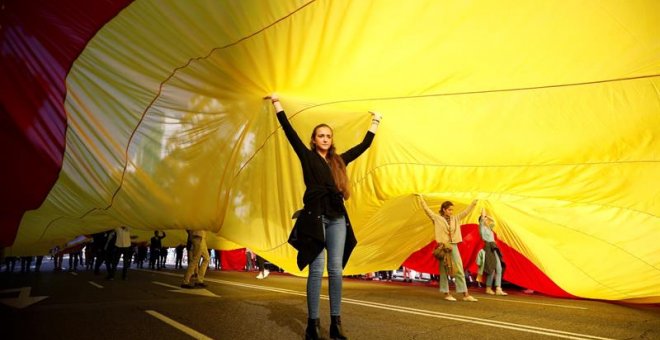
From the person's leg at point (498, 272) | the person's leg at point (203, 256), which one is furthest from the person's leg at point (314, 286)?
the person's leg at point (498, 272)

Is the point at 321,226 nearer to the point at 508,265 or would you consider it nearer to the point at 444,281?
the point at 444,281

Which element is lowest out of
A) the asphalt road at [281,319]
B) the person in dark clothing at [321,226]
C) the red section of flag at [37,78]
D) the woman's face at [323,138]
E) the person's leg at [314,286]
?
the asphalt road at [281,319]

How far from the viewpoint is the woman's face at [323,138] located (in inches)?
132

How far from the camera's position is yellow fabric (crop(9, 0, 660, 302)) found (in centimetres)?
329

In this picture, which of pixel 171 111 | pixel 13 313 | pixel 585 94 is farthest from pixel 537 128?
pixel 13 313

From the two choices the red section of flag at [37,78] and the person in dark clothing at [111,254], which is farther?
the person in dark clothing at [111,254]

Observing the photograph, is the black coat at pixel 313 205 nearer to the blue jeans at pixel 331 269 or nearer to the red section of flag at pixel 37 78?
the blue jeans at pixel 331 269

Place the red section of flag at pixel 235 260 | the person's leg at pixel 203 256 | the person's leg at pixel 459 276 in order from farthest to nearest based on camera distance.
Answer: the red section of flag at pixel 235 260, the person's leg at pixel 203 256, the person's leg at pixel 459 276

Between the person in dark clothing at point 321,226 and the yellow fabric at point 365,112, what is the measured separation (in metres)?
0.82

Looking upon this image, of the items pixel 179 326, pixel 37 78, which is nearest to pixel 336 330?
pixel 179 326

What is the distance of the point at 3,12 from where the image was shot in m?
3.57

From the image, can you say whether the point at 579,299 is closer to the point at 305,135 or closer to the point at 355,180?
the point at 355,180

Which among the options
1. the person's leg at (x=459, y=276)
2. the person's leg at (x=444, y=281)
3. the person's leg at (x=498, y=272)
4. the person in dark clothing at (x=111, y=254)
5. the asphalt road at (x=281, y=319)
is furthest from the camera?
the person in dark clothing at (x=111, y=254)

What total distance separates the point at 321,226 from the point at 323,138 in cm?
75
